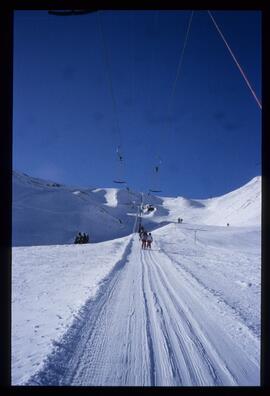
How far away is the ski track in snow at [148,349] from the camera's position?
2.73 meters

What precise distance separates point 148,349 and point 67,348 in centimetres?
86

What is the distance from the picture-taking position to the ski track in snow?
2.73 meters

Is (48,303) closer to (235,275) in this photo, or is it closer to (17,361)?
(17,361)

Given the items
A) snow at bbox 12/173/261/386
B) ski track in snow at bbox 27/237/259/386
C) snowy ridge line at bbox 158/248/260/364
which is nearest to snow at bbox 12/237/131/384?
snow at bbox 12/173/261/386

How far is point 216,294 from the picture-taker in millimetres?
5906

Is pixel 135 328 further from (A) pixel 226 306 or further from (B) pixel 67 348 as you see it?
(A) pixel 226 306

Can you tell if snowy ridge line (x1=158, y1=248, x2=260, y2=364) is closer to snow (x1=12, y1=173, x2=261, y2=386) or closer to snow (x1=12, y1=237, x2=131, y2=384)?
snow (x1=12, y1=173, x2=261, y2=386)

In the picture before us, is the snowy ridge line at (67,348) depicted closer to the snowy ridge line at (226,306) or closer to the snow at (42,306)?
the snow at (42,306)

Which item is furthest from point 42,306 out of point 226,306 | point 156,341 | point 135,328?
point 226,306

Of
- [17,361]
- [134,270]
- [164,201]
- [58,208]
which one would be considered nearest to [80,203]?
[58,208]

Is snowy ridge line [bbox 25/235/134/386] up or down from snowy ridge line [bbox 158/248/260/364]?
up
